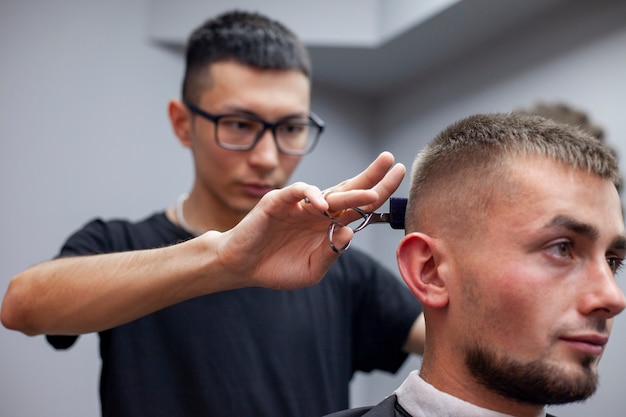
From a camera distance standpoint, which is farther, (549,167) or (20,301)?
(20,301)

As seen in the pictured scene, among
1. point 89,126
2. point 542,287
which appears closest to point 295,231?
point 542,287

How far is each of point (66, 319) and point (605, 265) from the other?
48.2 inches

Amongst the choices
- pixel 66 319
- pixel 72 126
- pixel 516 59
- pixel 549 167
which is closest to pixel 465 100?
pixel 516 59

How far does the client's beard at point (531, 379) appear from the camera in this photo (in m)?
1.25

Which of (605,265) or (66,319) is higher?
(605,265)

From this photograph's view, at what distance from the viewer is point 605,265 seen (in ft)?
4.36

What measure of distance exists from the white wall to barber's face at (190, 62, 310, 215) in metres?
1.28

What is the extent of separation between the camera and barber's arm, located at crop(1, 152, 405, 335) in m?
1.40

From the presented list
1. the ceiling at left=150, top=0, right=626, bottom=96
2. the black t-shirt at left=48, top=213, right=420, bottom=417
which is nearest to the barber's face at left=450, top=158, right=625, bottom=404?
the black t-shirt at left=48, top=213, right=420, bottom=417

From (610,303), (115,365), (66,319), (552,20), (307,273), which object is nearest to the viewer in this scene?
(610,303)

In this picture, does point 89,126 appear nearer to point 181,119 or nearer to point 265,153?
point 181,119

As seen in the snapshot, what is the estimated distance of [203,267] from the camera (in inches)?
59.8

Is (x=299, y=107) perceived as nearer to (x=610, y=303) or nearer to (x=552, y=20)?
(x=610, y=303)

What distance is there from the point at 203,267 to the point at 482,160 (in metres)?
0.64
